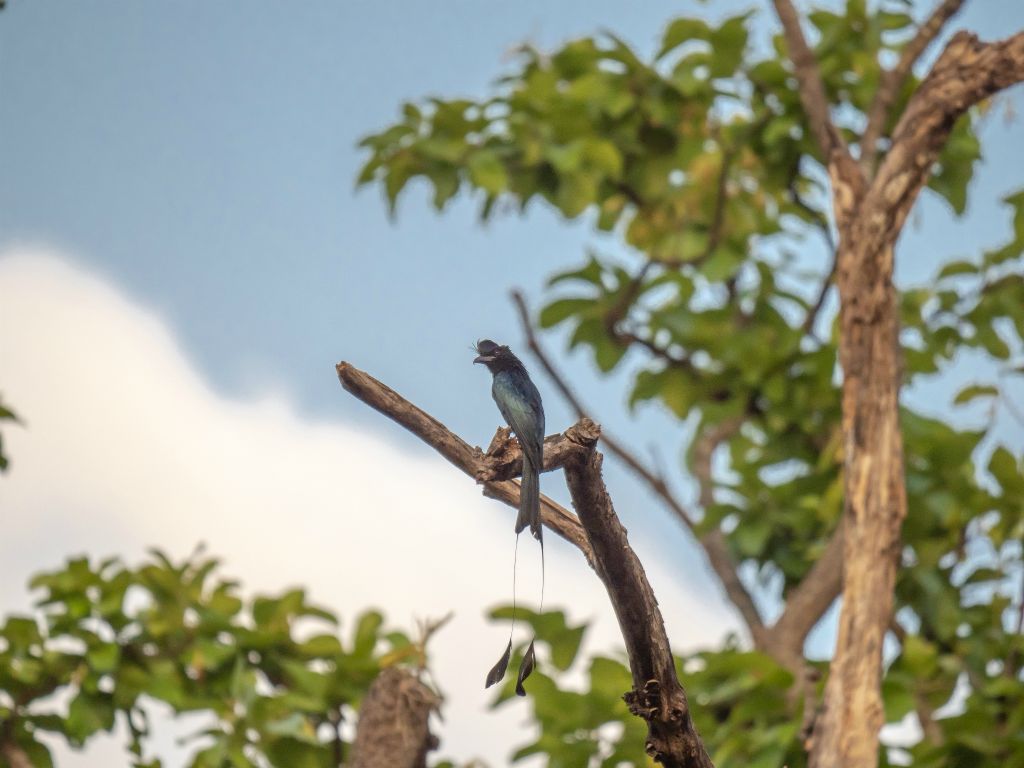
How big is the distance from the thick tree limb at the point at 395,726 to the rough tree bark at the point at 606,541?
3.47 feet

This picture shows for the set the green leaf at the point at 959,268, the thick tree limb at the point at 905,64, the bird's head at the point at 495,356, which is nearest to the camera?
the bird's head at the point at 495,356

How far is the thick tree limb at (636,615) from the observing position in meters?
1.92

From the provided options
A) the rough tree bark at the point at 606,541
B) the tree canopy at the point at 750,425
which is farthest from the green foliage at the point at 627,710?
the rough tree bark at the point at 606,541

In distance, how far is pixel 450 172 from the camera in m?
4.69

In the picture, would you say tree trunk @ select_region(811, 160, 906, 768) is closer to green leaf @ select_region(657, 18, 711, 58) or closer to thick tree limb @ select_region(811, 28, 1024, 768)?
thick tree limb @ select_region(811, 28, 1024, 768)

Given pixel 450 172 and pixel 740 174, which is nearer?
pixel 450 172

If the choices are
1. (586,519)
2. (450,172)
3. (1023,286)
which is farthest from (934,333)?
(586,519)

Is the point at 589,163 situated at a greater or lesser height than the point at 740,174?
lesser

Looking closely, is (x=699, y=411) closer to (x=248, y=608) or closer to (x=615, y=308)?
(x=615, y=308)

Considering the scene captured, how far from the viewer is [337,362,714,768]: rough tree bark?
6.25 feet

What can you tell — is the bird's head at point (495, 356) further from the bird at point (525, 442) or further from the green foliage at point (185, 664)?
the green foliage at point (185, 664)

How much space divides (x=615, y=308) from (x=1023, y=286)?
154 centimetres

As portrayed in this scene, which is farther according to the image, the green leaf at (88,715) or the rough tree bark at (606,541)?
the green leaf at (88,715)

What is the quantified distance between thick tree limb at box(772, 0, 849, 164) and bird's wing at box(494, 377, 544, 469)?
2385 mm
